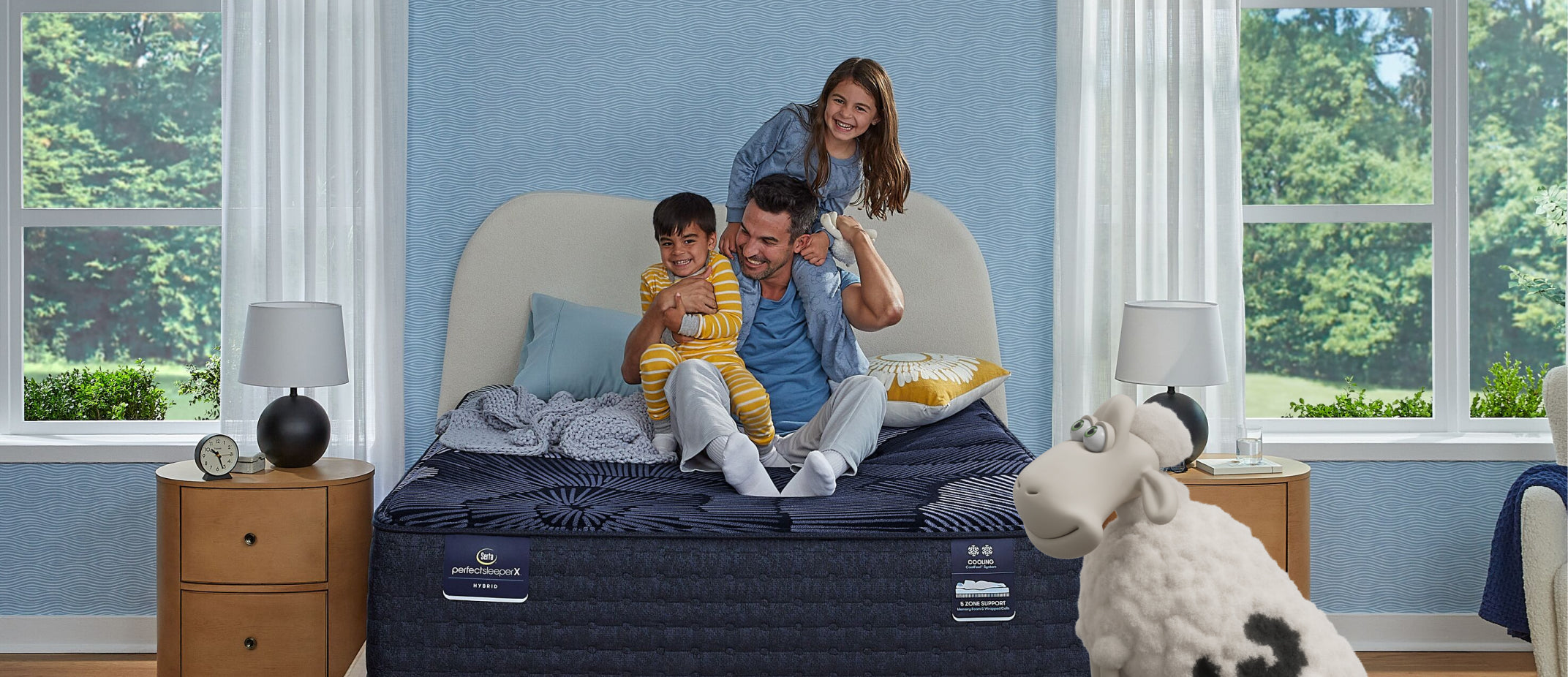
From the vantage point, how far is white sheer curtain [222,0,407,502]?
273cm

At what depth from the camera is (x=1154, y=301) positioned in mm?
2600

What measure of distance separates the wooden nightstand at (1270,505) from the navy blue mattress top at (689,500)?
482mm

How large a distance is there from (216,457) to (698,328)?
105cm

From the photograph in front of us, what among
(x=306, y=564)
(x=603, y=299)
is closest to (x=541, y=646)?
(x=306, y=564)

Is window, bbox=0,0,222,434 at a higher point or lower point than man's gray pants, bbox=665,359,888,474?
higher

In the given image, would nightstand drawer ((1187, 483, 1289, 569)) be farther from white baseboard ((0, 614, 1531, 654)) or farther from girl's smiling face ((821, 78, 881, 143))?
girl's smiling face ((821, 78, 881, 143))

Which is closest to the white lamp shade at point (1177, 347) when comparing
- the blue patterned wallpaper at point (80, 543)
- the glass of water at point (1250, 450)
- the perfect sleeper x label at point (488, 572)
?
the glass of water at point (1250, 450)

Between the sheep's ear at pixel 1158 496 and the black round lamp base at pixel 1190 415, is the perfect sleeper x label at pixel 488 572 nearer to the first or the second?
the sheep's ear at pixel 1158 496

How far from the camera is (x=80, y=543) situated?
2.81 meters

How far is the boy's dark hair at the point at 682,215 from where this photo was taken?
244 cm

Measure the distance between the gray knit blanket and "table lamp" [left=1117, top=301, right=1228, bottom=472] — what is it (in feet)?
3.62

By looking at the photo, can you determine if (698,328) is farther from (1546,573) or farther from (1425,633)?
(1425,633)

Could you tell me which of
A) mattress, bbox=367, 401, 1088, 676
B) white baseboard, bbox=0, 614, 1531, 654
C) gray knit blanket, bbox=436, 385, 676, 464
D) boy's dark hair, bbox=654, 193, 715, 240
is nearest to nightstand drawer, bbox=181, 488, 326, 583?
gray knit blanket, bbox=436, 385, 676, 464

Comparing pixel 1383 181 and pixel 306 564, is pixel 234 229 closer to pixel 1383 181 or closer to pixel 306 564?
pixel 306 564
